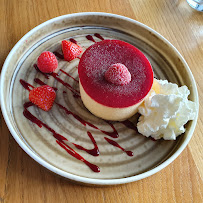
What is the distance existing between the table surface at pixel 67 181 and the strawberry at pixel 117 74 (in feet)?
1.79

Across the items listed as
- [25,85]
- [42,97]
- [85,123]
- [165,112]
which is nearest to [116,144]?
[85,123]

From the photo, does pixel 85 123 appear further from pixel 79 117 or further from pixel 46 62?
pixel 46 62

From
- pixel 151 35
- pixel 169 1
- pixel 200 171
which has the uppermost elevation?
pixel 169 1

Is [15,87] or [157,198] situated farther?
[15,87]

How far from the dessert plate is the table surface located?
67mm

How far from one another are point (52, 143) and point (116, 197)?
450mm

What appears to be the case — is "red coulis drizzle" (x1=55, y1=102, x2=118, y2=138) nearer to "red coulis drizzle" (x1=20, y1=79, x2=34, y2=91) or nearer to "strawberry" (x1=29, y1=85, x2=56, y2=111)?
"strawberry" (x1=29, y1=85, x2=56, y2=111)

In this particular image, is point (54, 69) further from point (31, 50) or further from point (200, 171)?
point (200, 171)

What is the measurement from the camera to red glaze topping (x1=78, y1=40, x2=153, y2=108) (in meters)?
1.41

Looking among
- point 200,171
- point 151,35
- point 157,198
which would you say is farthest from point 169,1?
point 157,198

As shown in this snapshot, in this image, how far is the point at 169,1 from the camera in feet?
7.43

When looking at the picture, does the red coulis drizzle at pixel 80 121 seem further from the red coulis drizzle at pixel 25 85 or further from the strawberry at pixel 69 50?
the strawberry at pixel 69 50

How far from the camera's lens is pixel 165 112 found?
1382 millimetres

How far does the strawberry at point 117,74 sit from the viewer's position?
1.38 metres
